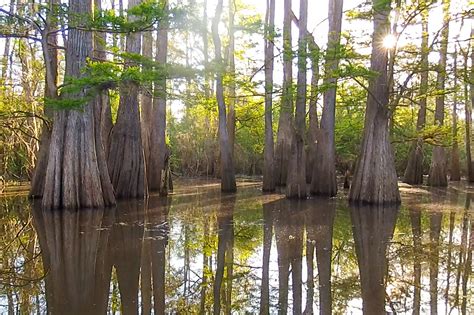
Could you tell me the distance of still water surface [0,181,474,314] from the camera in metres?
3.97

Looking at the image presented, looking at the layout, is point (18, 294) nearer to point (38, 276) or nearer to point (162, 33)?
point (38, 276)

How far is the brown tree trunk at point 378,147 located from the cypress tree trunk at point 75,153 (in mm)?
6334

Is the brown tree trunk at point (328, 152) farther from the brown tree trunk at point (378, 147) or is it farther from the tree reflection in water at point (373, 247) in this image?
the tree reflection in water at point (373, 247)

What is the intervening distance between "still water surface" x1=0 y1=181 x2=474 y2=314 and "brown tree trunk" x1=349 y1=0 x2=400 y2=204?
2.02 metres

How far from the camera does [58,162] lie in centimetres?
943

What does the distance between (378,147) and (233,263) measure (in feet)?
24.1

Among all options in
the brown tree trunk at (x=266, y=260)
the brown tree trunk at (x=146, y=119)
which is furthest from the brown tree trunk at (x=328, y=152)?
the brown tree trunk at (x=146, y=119)

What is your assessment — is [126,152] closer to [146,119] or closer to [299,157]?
[146,119]

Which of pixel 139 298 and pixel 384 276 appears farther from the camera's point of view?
pixel 384 276

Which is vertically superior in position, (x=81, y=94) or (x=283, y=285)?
(x=81, y=94)

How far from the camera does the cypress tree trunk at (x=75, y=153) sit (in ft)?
30.9

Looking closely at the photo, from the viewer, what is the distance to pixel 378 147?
11.7m

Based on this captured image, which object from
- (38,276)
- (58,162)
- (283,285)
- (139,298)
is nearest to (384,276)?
(283,285)

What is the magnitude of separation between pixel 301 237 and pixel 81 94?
5.45 metres
